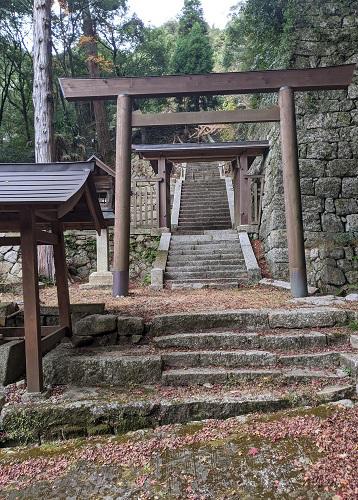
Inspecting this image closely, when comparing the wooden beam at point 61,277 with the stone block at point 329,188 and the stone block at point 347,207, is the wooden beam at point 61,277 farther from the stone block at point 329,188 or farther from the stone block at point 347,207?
the stone block at point 347,207

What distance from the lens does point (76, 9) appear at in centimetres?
1691

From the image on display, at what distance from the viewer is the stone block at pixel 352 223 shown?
26.7 feet

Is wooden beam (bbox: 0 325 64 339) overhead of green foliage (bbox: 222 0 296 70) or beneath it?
beneath

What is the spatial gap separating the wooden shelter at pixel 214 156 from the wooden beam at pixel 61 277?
6.91 metres

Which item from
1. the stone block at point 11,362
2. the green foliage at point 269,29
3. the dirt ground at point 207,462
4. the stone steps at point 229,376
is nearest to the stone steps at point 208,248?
the green foliage at point 269,29

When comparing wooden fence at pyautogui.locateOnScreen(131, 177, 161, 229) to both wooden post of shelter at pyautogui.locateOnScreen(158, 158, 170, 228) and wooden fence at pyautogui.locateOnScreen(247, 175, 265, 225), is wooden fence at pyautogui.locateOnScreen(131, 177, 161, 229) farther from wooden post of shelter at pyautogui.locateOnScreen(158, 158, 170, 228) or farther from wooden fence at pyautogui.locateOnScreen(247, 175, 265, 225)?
wooden fence at pyautogui.locateOnScreen(247, 175, 265, 225)

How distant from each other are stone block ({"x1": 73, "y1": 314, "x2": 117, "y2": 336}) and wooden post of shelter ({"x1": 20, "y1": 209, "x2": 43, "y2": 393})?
837 mm

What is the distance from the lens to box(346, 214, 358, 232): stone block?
26.7ft

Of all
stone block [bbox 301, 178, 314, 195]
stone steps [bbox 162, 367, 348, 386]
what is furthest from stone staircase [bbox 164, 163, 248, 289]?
stone steps [bbox 162, 367, 348, 386]

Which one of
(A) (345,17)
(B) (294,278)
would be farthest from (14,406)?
(A) (345,17)

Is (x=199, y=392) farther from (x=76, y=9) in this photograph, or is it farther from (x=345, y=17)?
(x=76, y=9)

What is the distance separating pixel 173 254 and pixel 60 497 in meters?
7.22

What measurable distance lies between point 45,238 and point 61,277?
72 centimetres

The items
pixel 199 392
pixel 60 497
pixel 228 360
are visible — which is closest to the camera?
pixel 60 497
